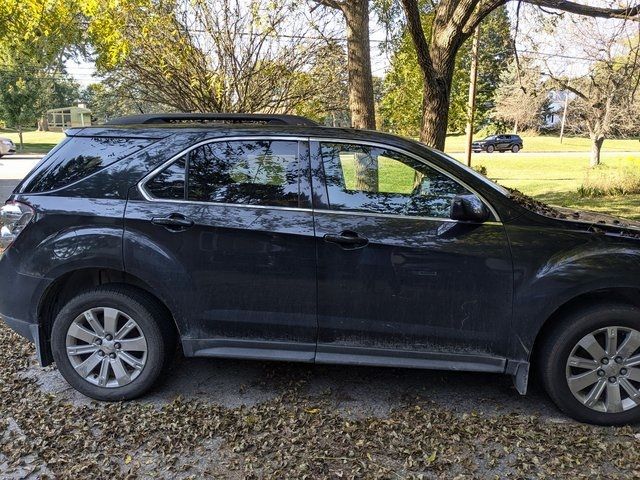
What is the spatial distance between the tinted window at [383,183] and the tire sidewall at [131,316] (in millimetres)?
1442

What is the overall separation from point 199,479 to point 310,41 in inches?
312

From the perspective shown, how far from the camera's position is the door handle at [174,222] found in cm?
340

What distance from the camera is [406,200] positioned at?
346 centimetres

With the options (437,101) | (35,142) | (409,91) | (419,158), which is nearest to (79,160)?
(419,158)

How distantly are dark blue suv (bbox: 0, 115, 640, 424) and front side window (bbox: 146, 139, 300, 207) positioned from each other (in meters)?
0.01

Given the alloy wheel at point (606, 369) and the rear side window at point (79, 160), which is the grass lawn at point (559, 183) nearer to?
the alloy wheel at point (606, 369)

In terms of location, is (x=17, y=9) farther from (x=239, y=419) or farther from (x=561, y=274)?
(x=561, y=274)

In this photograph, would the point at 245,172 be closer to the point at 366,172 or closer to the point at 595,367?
the point at 366,172

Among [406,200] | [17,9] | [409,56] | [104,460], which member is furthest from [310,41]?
[104,460]

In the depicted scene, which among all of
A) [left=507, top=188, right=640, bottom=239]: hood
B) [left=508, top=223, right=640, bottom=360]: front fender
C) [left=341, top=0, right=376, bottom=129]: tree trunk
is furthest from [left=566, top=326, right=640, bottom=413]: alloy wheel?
[left=341, top=0, right=376, bottom=129]: tree trunk

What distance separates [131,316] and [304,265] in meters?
1.20

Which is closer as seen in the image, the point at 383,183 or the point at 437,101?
the point at 383,183

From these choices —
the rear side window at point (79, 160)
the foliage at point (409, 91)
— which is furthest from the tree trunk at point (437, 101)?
the rear side window at point (79, 160)

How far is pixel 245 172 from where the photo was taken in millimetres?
3547
